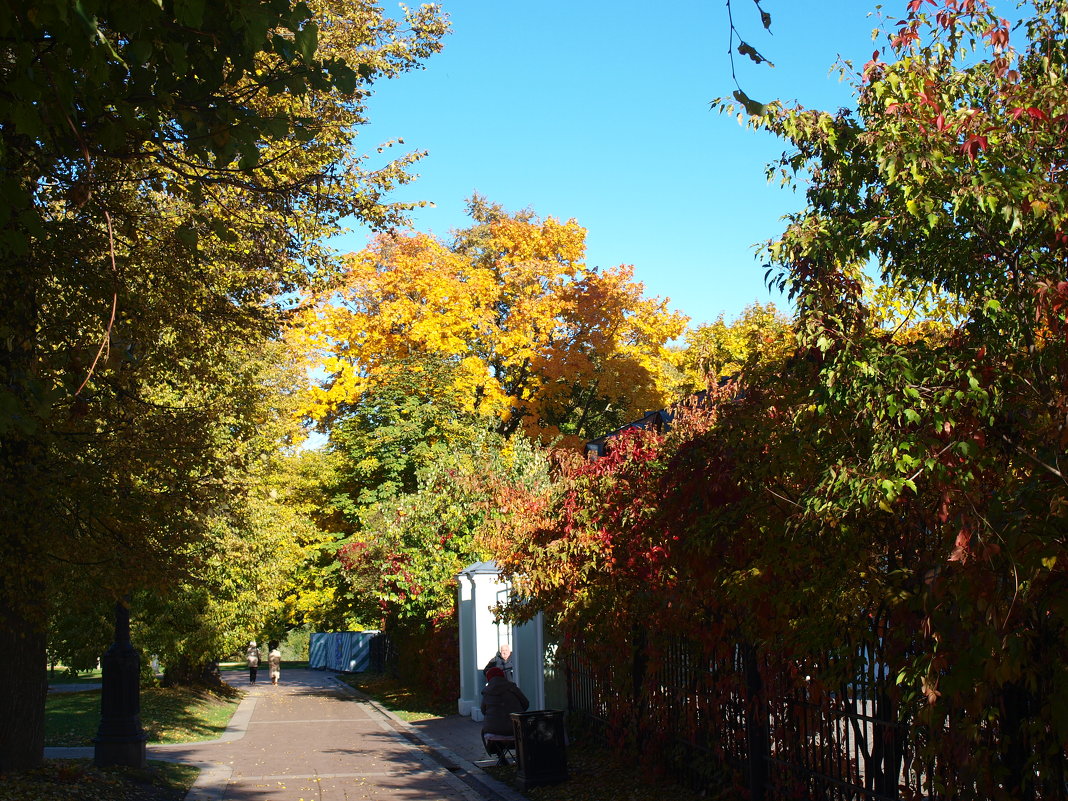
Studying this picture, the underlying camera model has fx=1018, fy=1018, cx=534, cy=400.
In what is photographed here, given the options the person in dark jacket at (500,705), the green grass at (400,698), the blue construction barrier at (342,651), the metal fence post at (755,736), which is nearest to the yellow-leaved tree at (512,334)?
the green grass at (400,698)

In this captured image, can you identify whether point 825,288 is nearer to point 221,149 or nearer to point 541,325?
point 221,149

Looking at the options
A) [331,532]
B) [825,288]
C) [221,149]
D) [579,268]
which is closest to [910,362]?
[825,288]

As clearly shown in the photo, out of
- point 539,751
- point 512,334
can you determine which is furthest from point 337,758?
point 512,334

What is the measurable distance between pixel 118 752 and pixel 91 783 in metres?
2.20

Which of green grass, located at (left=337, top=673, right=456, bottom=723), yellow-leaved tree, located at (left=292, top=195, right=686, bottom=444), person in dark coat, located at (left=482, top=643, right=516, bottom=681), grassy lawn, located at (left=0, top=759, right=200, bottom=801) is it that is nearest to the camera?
grassy lawn, located at (left=0, top=759, right=200, bottom=801)

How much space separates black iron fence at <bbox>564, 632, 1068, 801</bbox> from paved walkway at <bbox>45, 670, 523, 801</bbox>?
78.2 inches

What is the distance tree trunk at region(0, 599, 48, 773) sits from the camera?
33.4 feet

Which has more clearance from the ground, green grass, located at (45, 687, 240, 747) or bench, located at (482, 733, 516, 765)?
bench, located at (482, 733, 516, 765)

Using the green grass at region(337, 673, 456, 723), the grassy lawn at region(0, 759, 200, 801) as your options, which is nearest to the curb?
the green grass at region(337, 673, 456, 723)

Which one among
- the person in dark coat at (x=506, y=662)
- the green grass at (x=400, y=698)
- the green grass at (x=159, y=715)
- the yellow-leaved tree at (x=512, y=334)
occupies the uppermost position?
the yellow-leaved tree at (x=512, y=334)

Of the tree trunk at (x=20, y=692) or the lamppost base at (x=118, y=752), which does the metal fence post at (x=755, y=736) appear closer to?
the tree trunk at (x=20, y=692)

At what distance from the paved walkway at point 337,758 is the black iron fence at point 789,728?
1.99 metres

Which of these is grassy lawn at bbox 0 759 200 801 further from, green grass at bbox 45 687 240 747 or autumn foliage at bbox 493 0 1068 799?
autumn foliage at bbox 493 0 1068 799

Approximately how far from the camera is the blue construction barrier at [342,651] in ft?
151
